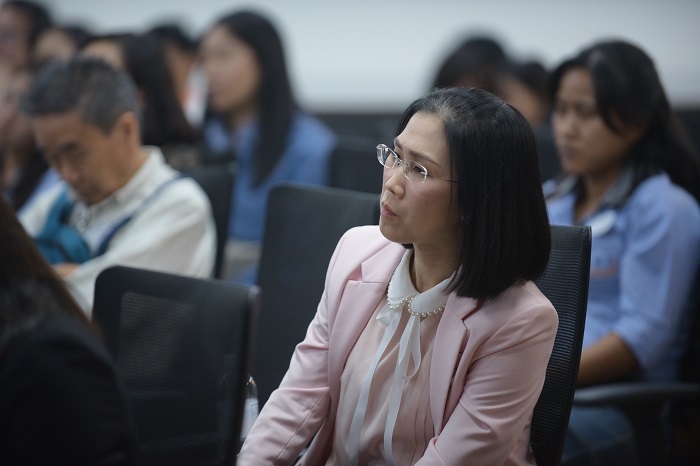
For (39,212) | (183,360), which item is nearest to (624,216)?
(183,360)

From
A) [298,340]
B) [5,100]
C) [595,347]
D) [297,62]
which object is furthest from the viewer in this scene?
[297,62]

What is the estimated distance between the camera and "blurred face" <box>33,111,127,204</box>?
2.19 m

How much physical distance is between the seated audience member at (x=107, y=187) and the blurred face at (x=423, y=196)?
3.07 ft

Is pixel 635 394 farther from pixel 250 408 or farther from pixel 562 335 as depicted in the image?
pixel 250 408

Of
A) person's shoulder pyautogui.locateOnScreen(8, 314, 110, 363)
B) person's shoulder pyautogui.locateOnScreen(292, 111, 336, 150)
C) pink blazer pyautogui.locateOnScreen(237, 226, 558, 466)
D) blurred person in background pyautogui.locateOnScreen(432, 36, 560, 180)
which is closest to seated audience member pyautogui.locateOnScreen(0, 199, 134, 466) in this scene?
person's shoulder pyautogui.locateOnScreen(8, 314, 110, 363)

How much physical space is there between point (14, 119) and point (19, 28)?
2.26 meters

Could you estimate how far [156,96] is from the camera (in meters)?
3.04

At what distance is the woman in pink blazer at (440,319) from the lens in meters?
1.34

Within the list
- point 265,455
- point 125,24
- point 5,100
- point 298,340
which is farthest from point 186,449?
point 125,24

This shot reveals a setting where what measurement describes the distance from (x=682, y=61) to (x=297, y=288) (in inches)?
163

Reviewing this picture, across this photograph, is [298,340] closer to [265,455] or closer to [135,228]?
[265,455]

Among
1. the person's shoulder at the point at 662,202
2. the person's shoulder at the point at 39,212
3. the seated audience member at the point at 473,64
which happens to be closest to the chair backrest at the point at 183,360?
the person's shoulder at the point at 39,212

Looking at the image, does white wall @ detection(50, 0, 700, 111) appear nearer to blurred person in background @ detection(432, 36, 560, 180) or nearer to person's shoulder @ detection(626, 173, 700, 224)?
blurred person in background @ detection(432, 36, 560, 180)

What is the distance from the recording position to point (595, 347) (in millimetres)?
2018
